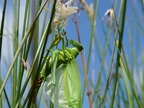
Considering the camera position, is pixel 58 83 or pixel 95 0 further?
pixel 95 0

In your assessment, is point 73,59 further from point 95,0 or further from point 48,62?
point 95,0

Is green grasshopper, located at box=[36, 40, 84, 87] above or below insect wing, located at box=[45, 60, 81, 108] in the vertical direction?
above

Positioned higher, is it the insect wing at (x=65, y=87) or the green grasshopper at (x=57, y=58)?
the green grasshopper at (x=57, y=58)

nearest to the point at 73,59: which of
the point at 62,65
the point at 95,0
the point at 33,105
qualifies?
the point at 62,65
